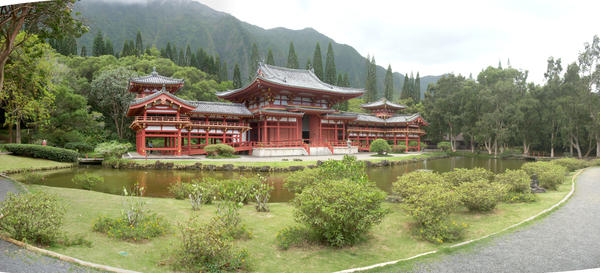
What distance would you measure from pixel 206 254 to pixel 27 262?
2369mm

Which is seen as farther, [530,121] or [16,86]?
[530,121]

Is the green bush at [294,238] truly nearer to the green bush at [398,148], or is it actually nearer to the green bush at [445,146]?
the green bush at [398,148]

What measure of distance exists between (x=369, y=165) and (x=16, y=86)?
2108 centimetres

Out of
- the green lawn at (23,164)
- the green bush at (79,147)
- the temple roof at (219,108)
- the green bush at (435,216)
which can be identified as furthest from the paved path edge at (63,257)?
the green bush at (79,147)

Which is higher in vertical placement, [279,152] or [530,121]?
[530,121]

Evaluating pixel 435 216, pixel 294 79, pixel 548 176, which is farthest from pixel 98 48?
pixel 548 176

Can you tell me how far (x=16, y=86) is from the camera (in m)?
10.4

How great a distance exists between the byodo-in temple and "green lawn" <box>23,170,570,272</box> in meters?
15.7

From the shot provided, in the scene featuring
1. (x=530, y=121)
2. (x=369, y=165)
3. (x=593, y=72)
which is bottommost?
(x=369, y=165)

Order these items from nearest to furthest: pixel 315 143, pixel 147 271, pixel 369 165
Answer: pixel 147 271 < pixel 369 165 < pixel 315 143

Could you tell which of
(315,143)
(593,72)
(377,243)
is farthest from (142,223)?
(315,143)

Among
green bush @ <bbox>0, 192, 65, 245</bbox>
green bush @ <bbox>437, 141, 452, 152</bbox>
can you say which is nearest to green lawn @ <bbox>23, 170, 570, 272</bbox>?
green bush @ <bbox>0, 192, 65, 245</bbox>

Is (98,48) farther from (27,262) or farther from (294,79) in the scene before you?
(27,262)

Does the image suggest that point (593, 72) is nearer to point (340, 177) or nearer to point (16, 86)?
point (340, 177)
